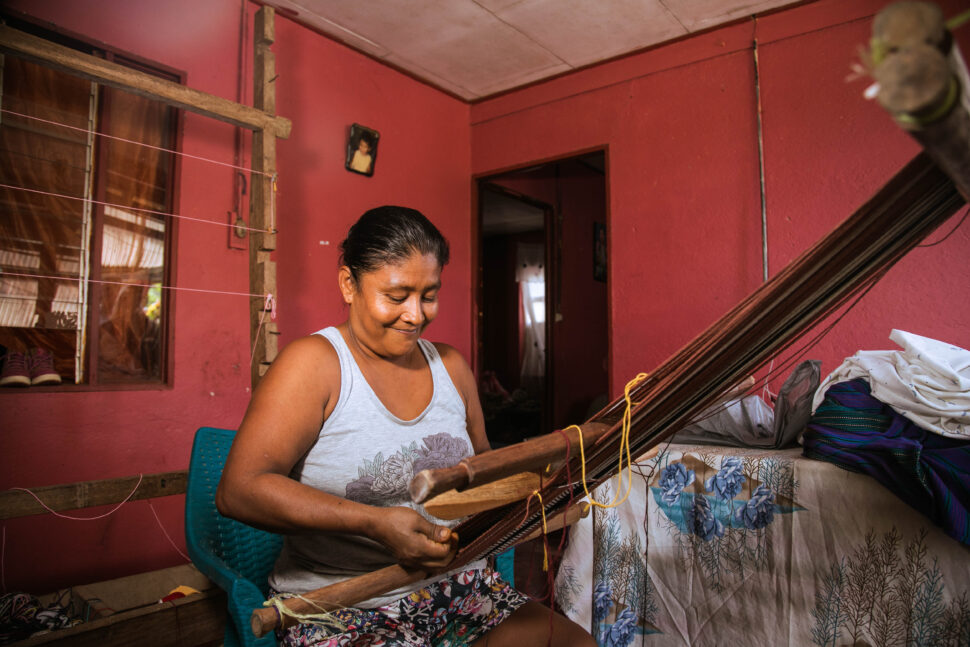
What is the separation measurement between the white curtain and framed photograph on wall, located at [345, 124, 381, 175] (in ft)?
11.9

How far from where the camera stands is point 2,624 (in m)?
1.74

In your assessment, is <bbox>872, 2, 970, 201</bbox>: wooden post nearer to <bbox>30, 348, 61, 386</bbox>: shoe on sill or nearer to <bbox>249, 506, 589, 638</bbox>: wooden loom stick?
<bbox>249, 506, 589, 638</bbox>: wooden loom stick

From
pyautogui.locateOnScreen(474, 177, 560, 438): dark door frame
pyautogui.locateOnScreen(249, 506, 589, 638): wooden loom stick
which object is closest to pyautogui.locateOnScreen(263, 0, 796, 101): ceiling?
pyautogui.locateOnScreen(474, 177, 560, 438): dark door frame

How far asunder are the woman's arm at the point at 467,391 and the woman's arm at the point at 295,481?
360 millimetres

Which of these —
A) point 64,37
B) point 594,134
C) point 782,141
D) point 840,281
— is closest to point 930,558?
point 840,281

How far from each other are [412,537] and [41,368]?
213 cm

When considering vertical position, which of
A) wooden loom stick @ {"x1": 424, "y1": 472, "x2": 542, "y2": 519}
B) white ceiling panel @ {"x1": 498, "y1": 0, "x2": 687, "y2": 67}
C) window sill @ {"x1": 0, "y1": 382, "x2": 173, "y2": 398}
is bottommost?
wooden loom stick @ {"x1": 424, "y1": 472, "x2": 542, "y2": 519}

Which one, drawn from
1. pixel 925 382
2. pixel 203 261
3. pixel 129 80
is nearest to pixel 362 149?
pixel 203 261

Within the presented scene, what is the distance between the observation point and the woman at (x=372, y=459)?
90 centimetres

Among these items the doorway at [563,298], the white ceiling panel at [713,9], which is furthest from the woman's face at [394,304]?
the doorway at [563,298]

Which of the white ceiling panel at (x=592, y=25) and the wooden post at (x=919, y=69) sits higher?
the white ceiling panel at (x=592, y=25)

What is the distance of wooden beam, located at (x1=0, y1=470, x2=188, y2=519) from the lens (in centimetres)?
147

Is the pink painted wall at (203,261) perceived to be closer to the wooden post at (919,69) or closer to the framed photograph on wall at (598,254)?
the framed photograph on wall at (598,254)

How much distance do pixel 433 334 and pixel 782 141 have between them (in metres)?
2.36
